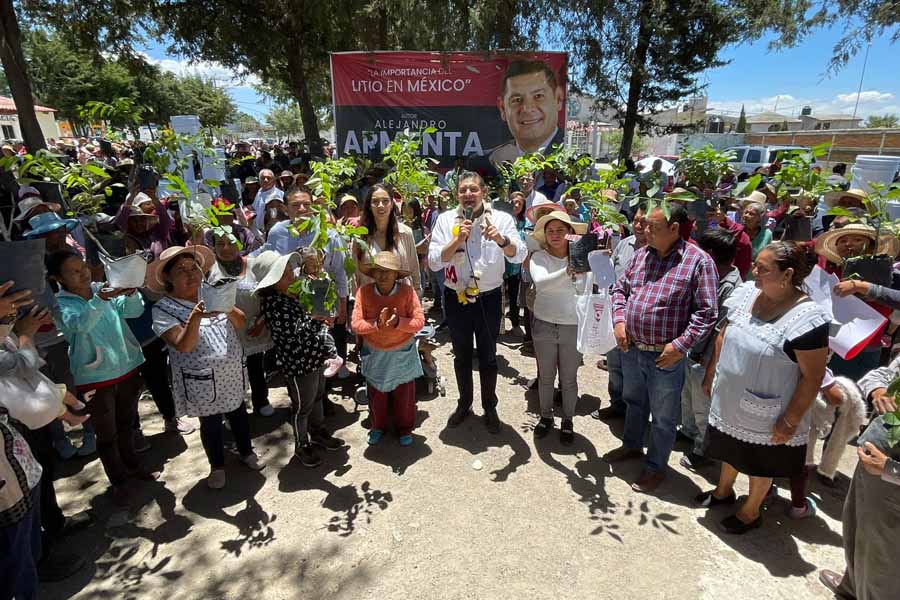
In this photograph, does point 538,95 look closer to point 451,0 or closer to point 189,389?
point 451,0

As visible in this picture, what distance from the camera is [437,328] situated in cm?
633

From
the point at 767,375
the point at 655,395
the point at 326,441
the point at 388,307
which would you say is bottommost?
the point at 326,441

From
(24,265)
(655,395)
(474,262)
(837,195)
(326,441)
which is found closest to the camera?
(24,265)

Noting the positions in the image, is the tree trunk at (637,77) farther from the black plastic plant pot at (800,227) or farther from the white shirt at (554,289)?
the white shirt at (554,289)

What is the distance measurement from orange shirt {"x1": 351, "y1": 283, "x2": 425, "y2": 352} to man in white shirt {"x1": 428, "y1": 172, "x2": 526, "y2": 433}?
358mm

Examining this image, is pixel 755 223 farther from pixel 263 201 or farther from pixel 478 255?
pixel 263 201

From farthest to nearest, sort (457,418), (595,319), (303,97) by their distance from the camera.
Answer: (303,97) → (457,418) → (595,319)

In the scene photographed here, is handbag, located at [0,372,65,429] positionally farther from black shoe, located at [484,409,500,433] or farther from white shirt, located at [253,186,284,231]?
white shirt, located at [253,186,284,231]

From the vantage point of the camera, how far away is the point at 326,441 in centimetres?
380

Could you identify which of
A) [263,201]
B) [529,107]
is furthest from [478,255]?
[529,107]

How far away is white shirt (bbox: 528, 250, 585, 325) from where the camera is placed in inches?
141

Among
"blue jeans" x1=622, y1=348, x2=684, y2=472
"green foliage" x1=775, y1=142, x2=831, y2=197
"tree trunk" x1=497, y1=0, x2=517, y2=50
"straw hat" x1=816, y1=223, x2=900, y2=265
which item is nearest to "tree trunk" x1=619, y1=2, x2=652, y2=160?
"tree trunk" x1=497, y1=0, x2=517, y2=50

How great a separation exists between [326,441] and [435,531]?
1.23 m

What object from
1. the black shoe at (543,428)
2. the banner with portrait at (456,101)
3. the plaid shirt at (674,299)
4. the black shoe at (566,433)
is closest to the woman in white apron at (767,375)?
the plaid shirt at (674,299)
